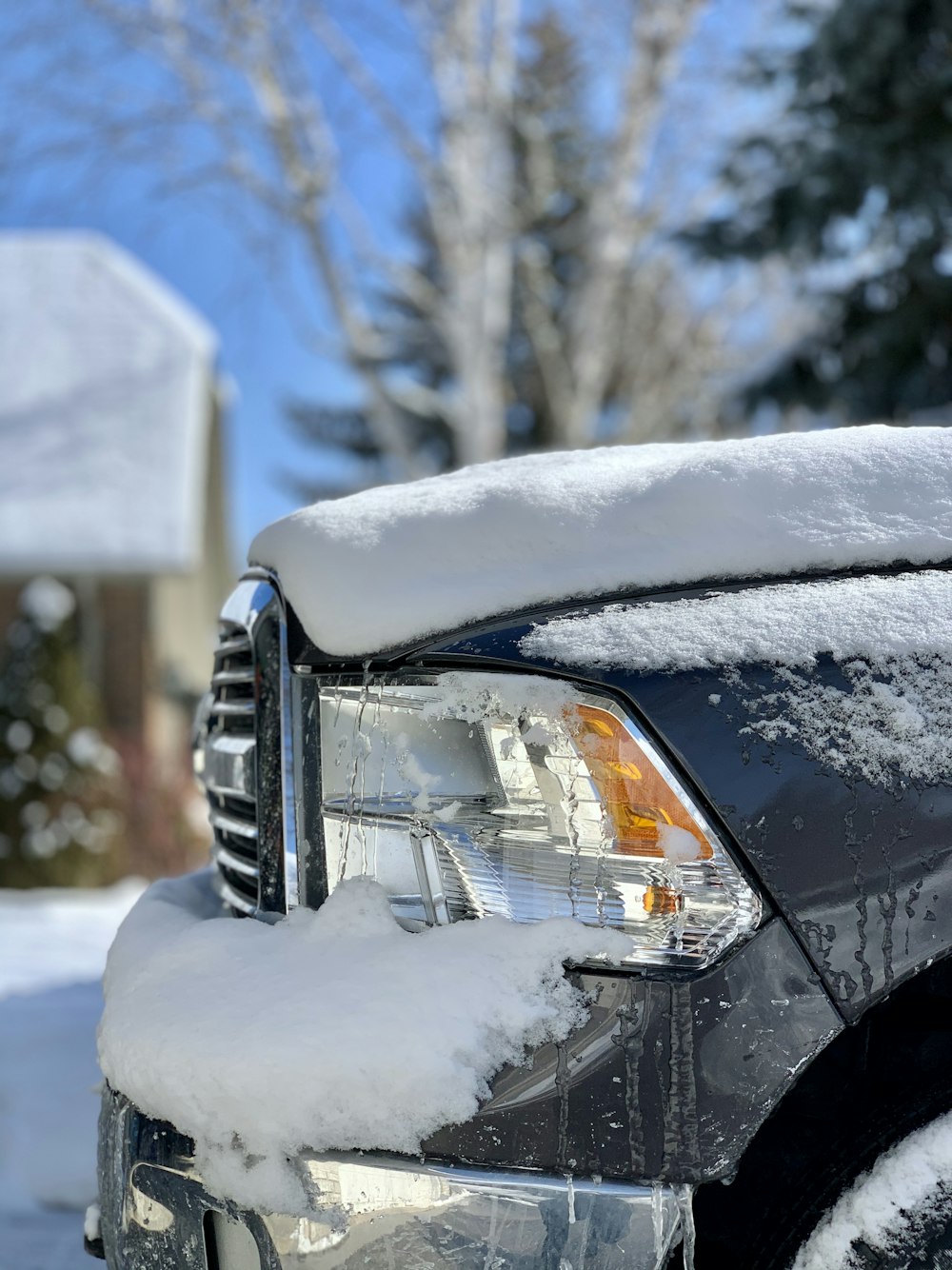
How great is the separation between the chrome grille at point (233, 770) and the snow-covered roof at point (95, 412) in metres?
10.4

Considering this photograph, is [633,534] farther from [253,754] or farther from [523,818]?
[253,754]

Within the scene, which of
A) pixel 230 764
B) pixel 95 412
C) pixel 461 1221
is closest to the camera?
pixel 461 1221

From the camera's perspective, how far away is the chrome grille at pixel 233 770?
1644mm

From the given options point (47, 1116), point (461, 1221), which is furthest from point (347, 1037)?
point (47, 1116)

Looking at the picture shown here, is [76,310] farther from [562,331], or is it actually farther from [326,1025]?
[326,1025]

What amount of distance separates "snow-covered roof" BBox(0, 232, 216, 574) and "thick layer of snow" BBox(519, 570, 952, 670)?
1104 centimetres

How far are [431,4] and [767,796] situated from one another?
37.4 ft

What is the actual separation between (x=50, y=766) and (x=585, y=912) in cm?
864

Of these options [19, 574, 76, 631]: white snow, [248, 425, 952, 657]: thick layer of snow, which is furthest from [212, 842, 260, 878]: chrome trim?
[19, 574, 76, 631]: white snow

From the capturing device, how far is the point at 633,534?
1447 millimetres

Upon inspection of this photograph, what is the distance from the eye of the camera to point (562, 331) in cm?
2106

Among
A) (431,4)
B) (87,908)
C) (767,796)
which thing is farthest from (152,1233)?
(431,4)

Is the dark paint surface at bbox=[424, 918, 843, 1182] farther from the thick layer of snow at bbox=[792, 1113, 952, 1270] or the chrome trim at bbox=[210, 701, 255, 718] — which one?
the chrome trim at bbox=[210, 701, 255, 718]

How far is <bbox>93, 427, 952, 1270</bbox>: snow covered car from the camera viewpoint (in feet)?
4.02
